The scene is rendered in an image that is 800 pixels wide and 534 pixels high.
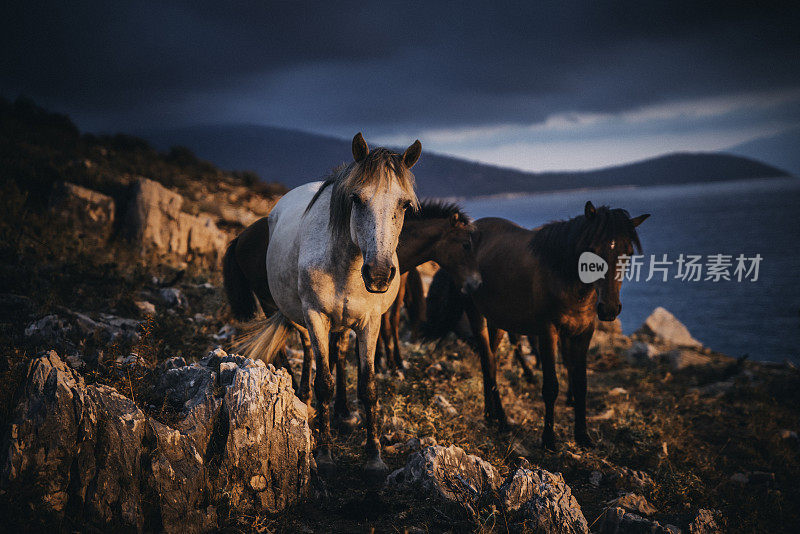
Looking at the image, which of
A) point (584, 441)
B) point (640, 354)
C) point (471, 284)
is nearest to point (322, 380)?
point (471, 284)

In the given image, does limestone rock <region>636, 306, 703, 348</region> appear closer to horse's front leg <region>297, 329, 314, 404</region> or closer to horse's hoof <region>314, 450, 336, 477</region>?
horse's front leg <region>297, 329, 314, 404</region>

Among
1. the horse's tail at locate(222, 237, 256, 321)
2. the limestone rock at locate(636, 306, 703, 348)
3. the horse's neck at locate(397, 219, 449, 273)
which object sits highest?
the horse's neck at locate(397, 219, 449, 273)

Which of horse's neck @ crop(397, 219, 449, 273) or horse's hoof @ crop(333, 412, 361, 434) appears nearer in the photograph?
horse's hoof @ crop(333, 412, 361, 434)

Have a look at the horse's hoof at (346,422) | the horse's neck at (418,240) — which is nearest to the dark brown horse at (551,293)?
the horse's neck at (418,240)

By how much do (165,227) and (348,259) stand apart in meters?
8.54

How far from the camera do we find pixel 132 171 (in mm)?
14680

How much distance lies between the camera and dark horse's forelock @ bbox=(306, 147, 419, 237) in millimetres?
3324

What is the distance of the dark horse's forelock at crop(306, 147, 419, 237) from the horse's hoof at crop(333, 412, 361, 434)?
235 cm

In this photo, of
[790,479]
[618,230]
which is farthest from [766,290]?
[618,230]

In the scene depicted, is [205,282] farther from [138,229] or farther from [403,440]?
[403,440]

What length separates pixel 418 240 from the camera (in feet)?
17.7

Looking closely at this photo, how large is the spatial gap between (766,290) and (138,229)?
1574 inches

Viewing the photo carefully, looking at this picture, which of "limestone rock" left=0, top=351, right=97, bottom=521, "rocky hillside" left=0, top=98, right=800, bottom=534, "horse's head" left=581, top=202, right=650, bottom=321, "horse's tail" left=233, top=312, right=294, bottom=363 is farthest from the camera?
"horse's tail" left=233, top=312, right=294, bottom=363

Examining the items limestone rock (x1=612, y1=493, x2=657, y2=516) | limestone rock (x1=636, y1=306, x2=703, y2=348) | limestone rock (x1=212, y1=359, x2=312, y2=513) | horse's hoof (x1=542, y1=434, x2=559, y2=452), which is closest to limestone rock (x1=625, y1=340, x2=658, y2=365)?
limestone rock (x1=636, y1=306, x2=703, y2=348)
